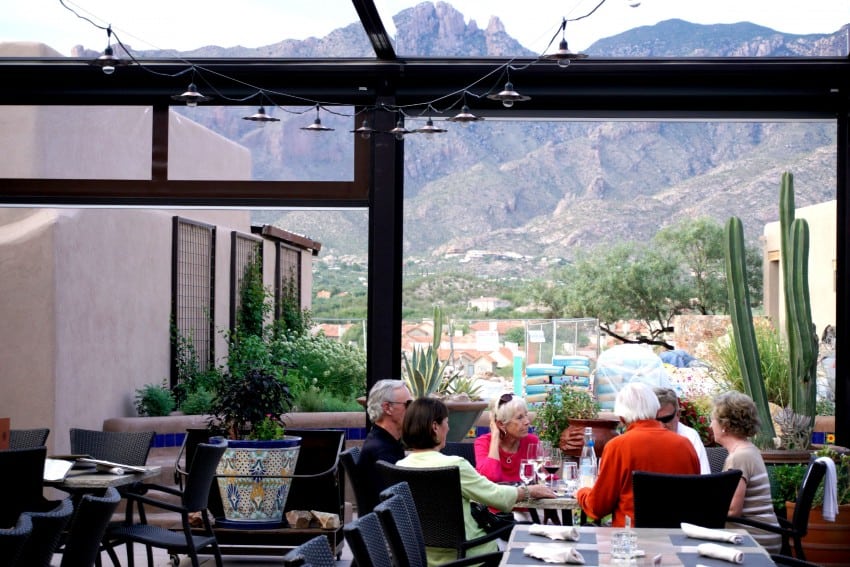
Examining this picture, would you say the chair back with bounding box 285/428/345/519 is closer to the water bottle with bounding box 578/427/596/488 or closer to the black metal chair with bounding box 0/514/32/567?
the water bottle with bounding box 578/427/596/488

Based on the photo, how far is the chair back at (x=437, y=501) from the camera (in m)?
4.44

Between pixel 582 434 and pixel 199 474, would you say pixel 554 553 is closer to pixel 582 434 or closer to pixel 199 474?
pixel 199 474

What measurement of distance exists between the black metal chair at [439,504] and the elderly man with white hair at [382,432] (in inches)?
18.4

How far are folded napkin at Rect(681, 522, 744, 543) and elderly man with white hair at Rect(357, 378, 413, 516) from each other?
148 cm

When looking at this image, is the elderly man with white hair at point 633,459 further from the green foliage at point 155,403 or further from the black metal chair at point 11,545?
the green foliage at point 155,403

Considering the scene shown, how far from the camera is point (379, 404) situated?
5324 mm

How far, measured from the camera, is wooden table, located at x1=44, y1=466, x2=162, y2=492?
5.25 metres

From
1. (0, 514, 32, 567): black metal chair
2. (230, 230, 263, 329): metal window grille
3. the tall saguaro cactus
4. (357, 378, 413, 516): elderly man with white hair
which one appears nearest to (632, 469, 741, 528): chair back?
(357, 378, 413, 516): elderly man with white hair

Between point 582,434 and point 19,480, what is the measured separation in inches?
130

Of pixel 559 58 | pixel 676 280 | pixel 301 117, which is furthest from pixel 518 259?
pixel 559 58

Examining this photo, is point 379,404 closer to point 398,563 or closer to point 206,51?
point 398,563

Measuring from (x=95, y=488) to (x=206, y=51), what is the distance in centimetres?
326

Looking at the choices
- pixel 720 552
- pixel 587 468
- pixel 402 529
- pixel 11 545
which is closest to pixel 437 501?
pixel 402 529

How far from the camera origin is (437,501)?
448 cm
